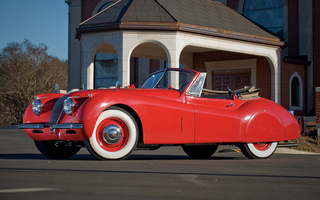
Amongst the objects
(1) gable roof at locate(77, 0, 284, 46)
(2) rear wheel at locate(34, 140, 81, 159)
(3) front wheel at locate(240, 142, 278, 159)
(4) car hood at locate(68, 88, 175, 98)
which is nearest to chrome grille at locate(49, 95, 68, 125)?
(4) car hood at locate(68, 88, 175, 98)

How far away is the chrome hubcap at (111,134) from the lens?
23.5 feet

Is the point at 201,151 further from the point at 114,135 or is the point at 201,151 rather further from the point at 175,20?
the point at 175,20

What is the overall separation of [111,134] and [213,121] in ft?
5.68

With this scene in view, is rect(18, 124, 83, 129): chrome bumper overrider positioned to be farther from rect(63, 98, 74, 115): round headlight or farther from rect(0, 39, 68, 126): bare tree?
rect(0, 39, 68, 126): bare tree

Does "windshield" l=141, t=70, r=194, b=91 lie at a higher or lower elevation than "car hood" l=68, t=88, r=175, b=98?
higher

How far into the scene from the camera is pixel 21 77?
40.2 meters

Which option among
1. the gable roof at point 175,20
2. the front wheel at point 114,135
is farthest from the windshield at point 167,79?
the gable roof at point 175,20

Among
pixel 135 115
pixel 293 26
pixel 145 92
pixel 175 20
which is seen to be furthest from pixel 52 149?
pixel 293 26

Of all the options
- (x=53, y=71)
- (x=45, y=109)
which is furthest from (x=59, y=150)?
(x=53, y=71)

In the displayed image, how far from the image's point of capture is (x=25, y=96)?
39312 millimetres

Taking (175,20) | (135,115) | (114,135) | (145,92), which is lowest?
(114,135)

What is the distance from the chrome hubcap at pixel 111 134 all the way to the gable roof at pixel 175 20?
1140cm

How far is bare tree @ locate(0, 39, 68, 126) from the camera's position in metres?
39.6

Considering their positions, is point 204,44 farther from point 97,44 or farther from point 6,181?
point 6,181
